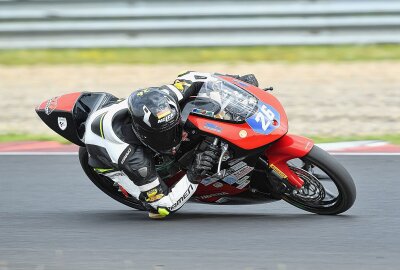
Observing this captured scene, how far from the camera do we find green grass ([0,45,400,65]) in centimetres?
1306

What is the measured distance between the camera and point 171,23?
1296 cm

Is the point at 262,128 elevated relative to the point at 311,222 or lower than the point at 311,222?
elevated

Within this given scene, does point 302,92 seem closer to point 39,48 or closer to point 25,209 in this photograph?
point 39,48

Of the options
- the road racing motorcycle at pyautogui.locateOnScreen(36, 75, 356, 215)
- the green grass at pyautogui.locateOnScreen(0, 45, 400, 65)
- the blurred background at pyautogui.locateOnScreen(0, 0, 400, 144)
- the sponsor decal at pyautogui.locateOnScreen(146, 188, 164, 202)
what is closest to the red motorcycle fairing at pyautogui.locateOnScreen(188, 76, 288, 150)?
the road racing motorcycle at pyautogui.locateOnScreen(36, 75, 356, 215)

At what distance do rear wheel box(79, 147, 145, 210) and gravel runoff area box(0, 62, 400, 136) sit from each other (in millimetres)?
3285

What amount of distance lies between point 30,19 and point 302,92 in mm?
4557

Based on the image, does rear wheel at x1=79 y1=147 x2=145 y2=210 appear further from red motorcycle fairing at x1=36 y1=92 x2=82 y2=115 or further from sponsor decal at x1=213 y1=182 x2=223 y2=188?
sponsor decal at x1=213 y1=182 x2=223 y2=188

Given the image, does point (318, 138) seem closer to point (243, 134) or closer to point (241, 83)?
point (241, 83)

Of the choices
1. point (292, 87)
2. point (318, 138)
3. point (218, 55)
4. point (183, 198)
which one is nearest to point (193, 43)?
point (218, 55)

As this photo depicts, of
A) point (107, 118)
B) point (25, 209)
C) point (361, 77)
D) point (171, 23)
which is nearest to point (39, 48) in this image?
point (171, 23)

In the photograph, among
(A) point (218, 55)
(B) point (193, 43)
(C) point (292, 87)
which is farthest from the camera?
(A) point (218, 55)

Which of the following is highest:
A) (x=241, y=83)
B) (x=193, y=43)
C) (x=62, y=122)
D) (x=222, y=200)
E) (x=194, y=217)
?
(x=241, y=83)

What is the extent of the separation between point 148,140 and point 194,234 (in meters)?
0.73

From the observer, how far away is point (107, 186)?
6715mm
